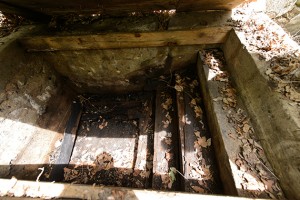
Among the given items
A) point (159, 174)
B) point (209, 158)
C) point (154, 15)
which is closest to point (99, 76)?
point (154, 15)

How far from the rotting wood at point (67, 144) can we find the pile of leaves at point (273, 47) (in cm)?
418

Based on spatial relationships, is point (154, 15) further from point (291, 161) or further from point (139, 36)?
point (291, 161)

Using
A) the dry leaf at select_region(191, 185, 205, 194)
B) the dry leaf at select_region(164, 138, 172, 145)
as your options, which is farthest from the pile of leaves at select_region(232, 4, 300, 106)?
the dry leaf at select_region(164, 138, 172, 145)

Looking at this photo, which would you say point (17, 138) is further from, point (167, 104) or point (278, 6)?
point (278, 6)

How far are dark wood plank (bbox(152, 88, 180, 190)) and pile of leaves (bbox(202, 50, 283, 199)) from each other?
1.18 m

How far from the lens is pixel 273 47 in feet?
8.74

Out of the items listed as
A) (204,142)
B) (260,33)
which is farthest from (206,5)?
(204,142)

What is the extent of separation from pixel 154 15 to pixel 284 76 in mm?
2664

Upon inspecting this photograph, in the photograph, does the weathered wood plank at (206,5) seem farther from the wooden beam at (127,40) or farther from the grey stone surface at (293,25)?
the grey stone surface at (293,25)

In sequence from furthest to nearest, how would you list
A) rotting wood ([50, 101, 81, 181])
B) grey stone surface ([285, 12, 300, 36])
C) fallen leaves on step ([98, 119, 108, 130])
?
fallen leaves on step ([98, 119, 108, 130]) → rotting wood ([50, 101, 81, 181]) → grey stone surface ([285, 12, 300, 36])

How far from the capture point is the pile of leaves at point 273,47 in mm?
2216

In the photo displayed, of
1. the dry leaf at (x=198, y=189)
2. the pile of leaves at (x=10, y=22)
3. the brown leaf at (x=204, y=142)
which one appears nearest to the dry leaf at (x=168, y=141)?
the brown leaf at (x=204, y=142)

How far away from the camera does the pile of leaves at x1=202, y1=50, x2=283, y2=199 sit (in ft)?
6.86

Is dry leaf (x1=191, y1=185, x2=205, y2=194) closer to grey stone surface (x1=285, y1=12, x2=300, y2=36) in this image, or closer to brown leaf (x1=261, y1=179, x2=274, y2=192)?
brown leaf (x1=261, y1=179, x2=274, y2=192)
